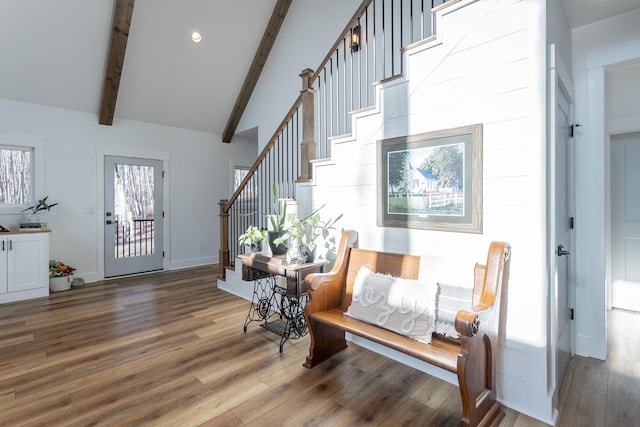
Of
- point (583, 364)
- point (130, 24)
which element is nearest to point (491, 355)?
point (583, 364)

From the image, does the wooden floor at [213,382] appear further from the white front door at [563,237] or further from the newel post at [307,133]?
the newel post at [307,133]

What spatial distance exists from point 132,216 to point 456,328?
5.55 meters

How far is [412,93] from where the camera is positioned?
7.74 feet

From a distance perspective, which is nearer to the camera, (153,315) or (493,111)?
(493,111)

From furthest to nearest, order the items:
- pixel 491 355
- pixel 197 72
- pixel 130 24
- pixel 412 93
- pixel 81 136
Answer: pixel 197 72 → pixel 81 136 → pixel 130 24 → pixel 412 93 → pixel 491 355

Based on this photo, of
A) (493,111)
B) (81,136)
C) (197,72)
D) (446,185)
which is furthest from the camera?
(197,72)

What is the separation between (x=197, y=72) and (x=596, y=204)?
559 centimetres

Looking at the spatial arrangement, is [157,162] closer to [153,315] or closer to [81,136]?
[81,136]

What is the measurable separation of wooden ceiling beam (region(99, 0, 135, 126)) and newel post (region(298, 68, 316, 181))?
2711 millimetres

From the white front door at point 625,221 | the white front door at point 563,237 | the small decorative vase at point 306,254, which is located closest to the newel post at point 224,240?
the small decorative vase at point 306,254

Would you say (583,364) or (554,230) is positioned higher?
(554,230)

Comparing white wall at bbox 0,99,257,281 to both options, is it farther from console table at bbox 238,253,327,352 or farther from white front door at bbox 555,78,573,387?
white front door at bbox 555,78,573,387

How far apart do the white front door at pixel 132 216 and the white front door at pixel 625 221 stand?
6.64 meters

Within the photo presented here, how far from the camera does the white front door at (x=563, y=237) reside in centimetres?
205
